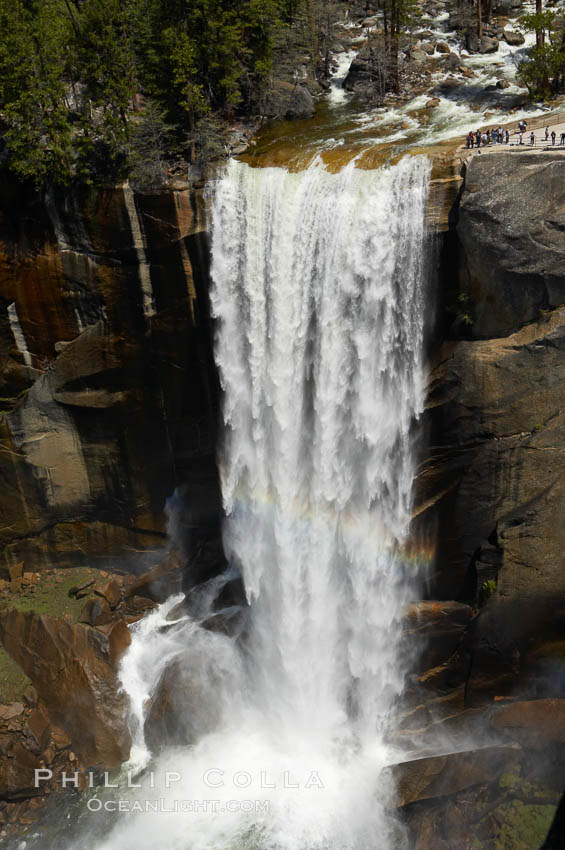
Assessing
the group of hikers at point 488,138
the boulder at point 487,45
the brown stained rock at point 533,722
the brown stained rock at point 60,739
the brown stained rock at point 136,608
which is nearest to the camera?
the brown stained rock at point 533,722

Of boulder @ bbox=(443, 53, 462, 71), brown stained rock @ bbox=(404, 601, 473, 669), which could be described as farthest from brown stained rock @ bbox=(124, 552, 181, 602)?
boulder @ bbox=(443, 53, 462, 71)

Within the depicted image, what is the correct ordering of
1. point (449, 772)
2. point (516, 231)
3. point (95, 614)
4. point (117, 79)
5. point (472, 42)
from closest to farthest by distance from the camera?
point (516, 231)
point (449, 772)
point (117, 79)
point (95, 614)
point (472, 42)

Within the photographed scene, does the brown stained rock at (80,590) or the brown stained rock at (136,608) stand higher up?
the brown stained rock at (80,590)

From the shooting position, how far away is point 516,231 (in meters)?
20.2

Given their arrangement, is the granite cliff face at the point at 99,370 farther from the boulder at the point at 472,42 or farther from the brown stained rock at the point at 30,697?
the boulder at the point at 472,42

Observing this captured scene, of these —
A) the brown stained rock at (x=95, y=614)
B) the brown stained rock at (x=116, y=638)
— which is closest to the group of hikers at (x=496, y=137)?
the brown stained rock at (x=95, y=614)

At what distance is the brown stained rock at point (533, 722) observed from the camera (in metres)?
21.1

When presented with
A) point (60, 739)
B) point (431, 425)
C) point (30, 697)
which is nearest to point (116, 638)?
point (30, 697)

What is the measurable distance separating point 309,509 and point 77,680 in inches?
469

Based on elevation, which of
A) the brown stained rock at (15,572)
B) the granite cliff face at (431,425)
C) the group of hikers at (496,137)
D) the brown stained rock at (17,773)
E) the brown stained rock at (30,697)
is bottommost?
the brown stained rock at (17,773)

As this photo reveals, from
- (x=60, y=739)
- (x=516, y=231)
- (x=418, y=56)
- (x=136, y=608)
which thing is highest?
(x=418, y=56)

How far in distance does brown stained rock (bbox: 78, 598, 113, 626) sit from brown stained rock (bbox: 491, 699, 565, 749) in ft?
54.0

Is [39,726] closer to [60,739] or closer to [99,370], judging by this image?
[60,739]

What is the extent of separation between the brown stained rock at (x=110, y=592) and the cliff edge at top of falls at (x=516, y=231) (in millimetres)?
20705
